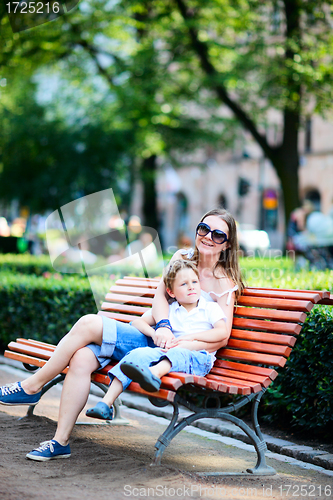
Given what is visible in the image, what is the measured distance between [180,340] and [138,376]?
59cm

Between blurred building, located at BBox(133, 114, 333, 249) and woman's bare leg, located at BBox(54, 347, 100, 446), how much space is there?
74.8 ft

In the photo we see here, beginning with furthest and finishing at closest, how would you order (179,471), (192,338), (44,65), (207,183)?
(207,183), (44,65), (192,338), (179,471)

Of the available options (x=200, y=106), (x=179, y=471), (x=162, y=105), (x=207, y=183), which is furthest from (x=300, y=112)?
(x=207, y=183)

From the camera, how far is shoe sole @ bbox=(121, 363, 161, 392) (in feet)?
10.8

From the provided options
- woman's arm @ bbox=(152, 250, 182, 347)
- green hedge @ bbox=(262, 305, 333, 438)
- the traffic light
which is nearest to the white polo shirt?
woman's arm @ bbox=(152, 250, 182, 347)

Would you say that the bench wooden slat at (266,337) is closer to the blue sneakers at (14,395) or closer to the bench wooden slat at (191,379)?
the bench wooden slat at (191,379)

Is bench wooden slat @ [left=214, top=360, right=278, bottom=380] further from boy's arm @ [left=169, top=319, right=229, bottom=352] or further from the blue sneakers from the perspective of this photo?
the blue sneakers

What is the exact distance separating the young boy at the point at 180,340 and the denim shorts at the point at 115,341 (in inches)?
3.5

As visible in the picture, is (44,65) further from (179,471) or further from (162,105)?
(179,471)

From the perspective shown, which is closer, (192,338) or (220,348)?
(192,338)

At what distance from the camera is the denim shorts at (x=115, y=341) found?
3857 mm

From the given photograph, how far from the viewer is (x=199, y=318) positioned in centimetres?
396

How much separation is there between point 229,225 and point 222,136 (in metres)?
22.2

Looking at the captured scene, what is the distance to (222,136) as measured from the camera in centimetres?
2581
